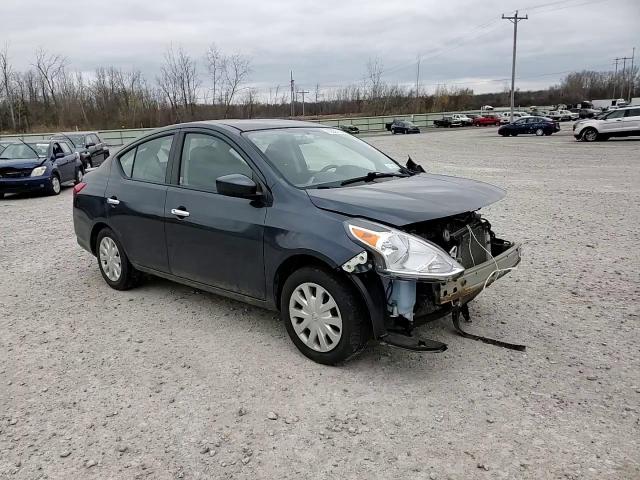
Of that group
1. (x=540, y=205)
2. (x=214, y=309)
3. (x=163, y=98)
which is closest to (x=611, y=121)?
(x=540, y=205)

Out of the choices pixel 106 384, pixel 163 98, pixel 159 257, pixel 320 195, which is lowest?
pixel 106 384

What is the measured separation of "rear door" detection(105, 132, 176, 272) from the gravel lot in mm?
554

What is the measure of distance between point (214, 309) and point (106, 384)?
58.3 inches

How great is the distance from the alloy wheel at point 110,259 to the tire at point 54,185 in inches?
390

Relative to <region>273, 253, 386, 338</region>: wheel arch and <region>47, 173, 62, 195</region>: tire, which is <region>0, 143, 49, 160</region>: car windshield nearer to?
<region>47, 173, 62, 195</region>: tire

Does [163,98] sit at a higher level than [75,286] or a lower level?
higher

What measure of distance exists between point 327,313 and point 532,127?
40.7m

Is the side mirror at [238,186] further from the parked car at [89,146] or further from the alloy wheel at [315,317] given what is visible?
the parked car at [89,146]

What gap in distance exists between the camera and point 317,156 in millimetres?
4621

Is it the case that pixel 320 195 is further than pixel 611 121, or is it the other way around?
pixel 611 121

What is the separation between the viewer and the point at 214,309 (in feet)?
16.6

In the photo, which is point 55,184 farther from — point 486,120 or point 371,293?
point 486,120

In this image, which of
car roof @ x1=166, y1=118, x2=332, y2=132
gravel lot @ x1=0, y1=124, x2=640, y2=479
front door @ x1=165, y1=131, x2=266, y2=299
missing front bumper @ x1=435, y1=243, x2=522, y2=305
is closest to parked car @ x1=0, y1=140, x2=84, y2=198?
gravel lot @ x1=0, y1=124, x2=640, y2=479

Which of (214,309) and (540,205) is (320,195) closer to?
(214,309)
